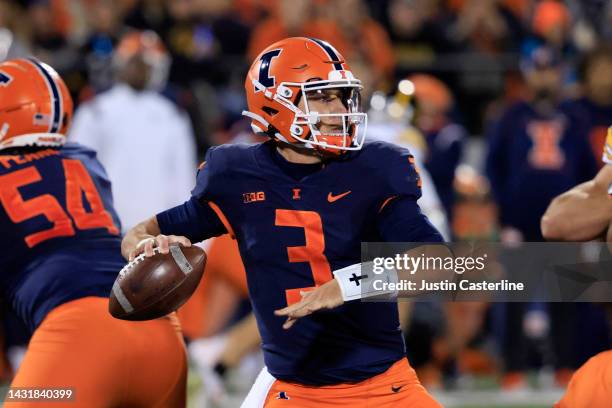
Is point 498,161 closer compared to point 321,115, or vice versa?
point 321,115

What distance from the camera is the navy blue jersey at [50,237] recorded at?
3953 millimetres

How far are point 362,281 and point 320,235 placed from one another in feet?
0.86

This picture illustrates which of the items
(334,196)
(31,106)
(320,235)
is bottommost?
(320,235)

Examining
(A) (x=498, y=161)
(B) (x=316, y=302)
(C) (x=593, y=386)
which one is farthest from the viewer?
(A) (x=498, y=161)

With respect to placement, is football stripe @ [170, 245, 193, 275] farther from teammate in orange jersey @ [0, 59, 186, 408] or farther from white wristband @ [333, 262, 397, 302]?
white wristband @ [333, 262, 397, 302]

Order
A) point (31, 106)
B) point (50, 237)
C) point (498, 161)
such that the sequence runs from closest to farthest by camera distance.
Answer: point (50, 237) < point (31, 106) < point (498, 161)

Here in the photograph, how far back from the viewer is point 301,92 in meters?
3.76

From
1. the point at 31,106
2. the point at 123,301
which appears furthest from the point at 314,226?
the point at 31,106

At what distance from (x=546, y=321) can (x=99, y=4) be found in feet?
14.3

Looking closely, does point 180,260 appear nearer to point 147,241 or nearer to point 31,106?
point 147,241

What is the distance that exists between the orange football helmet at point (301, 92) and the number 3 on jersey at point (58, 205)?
0.70 meters

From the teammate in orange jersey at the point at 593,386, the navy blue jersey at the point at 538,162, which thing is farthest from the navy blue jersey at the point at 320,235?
the navy blue jersey at the point at 538,162

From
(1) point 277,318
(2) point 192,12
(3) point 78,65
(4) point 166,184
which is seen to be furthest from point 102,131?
(1) point 277,318

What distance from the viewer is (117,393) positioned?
12.5 feet
